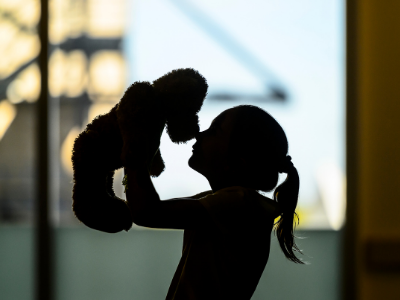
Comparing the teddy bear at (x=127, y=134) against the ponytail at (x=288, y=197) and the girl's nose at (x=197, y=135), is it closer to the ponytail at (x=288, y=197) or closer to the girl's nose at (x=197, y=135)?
the girl's nose at (x=197, y=135)

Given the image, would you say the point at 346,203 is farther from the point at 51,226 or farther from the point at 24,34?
the point at 24,34

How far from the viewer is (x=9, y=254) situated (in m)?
1.72

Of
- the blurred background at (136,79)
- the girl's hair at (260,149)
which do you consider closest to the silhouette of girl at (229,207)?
the girl's hair at (260,149)

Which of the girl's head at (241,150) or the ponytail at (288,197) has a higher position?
the girl's head at (241,150)

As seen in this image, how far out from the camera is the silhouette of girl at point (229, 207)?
0.56m

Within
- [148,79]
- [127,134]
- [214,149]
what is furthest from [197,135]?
[148,79]

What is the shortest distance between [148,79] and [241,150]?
1.07 meters

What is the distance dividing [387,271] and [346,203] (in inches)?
12.6

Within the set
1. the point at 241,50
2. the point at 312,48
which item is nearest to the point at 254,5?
the point at 241,50

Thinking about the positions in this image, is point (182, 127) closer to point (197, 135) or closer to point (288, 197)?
point (197, 135)

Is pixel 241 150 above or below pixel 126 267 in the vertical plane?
above

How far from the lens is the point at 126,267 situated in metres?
1.71

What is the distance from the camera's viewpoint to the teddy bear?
1.73 ft

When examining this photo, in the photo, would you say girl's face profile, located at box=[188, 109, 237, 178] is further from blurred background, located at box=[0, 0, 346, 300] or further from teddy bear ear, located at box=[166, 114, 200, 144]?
blurred background, located at box=[0, 0, 346, 300]
